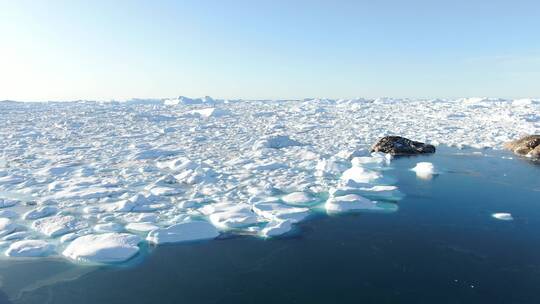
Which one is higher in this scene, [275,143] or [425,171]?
[275,143]

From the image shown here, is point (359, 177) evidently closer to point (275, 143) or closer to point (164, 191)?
point (164, 191)

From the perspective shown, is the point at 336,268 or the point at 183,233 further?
the point at 183,233

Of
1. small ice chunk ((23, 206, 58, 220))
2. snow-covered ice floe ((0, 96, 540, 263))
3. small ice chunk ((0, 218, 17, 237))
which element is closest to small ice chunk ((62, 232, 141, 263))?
snow-covered ice floe ((0, 96, 540, 263))

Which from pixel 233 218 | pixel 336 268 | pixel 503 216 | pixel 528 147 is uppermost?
pixel 528 147

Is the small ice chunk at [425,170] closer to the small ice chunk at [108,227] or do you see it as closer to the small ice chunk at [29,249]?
the small ice chunk at [108,227]

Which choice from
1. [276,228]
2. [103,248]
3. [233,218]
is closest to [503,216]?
[276,228]

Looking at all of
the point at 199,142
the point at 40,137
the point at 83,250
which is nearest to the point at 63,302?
the point at 83,250

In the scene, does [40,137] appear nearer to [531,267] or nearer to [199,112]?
[199,112]
